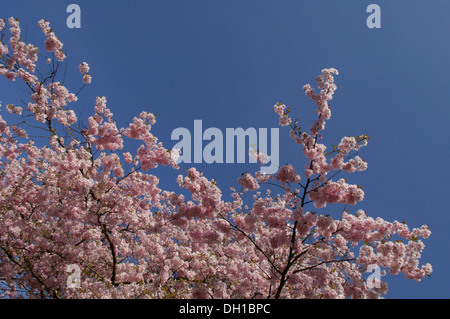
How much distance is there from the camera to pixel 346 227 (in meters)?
6.40

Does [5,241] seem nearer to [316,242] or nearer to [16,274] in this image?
[16,274]

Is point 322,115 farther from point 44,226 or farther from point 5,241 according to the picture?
point 5,241

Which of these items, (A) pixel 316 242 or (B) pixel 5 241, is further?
(B) pixel 5 241

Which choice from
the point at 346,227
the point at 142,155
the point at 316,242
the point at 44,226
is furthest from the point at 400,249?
the point at 44,226

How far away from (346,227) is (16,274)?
9248 millimetres

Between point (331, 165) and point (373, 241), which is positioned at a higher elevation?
point (331, 165)

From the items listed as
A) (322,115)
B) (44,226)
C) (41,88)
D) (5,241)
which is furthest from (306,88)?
(5,241)

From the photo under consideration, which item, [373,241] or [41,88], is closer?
[373,241]

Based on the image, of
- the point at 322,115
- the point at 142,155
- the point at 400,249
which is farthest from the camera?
the point at 142,155

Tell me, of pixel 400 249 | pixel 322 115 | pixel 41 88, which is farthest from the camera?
pixel 41 88
